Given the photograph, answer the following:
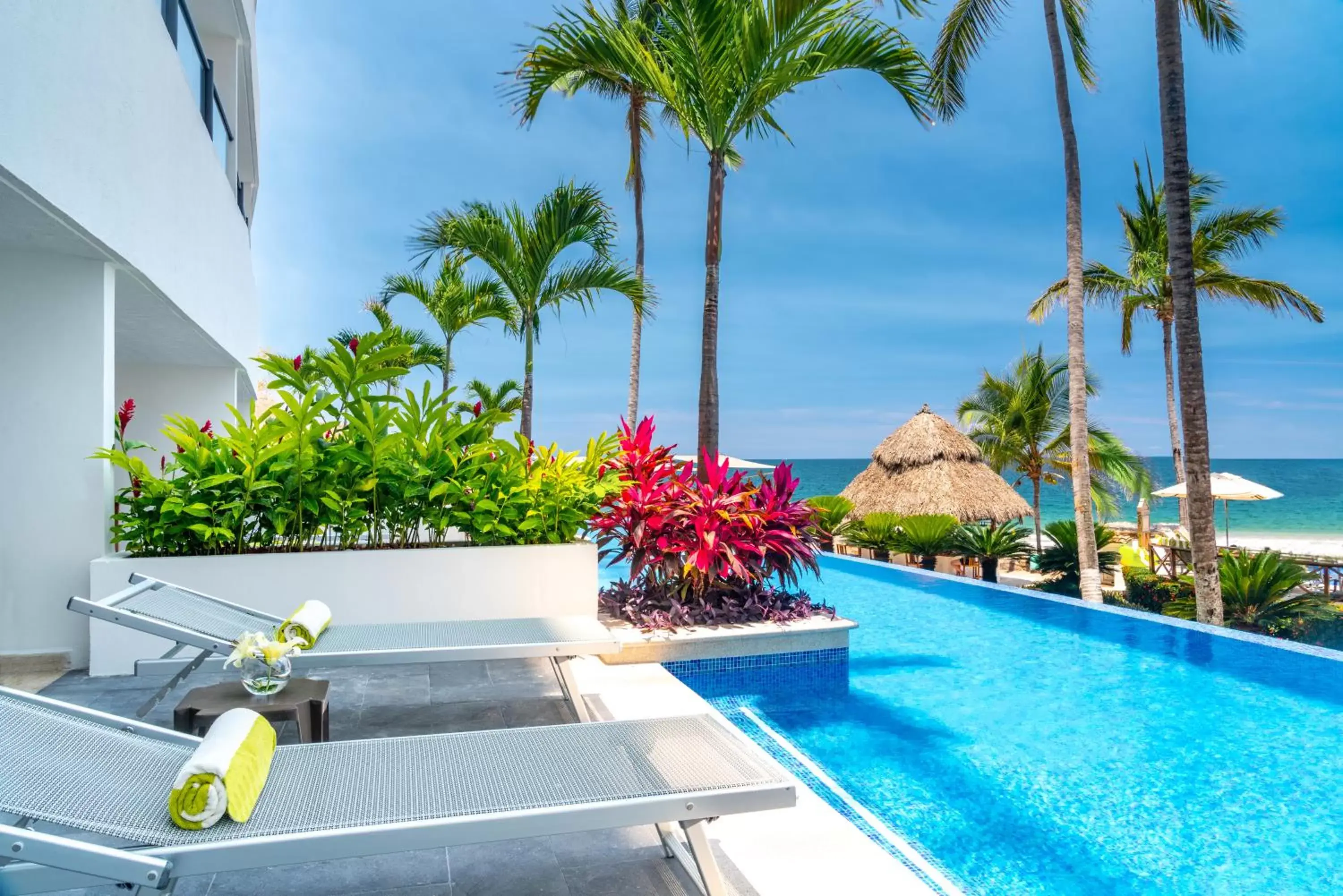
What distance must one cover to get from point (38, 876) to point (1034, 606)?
7.97 m

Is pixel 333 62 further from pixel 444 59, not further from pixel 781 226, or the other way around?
pixel 781 226

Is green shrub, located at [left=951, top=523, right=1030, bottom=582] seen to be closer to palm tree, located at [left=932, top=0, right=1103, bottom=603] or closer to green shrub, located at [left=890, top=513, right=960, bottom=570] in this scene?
green shrub, located at [left=890, top=513, right=960, bottom=570]

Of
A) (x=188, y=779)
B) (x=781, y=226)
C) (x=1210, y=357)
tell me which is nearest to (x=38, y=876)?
(x=188, y=779)

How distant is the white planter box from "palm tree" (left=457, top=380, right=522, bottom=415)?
60.7ft

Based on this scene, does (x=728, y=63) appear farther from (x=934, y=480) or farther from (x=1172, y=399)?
(x=1172, y=399)

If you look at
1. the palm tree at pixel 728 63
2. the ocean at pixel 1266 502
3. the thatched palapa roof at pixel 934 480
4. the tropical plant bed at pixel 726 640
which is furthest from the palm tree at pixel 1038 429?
the tropical plant bed at pixel 726 640

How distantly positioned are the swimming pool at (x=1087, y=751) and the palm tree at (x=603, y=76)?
5258 mm

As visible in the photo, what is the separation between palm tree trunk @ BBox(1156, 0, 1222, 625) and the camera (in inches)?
310

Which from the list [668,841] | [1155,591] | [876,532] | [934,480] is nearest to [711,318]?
[668,841]

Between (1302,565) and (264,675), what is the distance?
13.4 m

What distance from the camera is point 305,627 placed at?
3150mm

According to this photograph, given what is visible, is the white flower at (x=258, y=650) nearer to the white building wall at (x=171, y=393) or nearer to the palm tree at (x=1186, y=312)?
the white building wall at (x=171, y=393)

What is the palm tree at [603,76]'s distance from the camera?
6824mm

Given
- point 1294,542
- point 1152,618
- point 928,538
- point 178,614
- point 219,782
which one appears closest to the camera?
point 219,782
